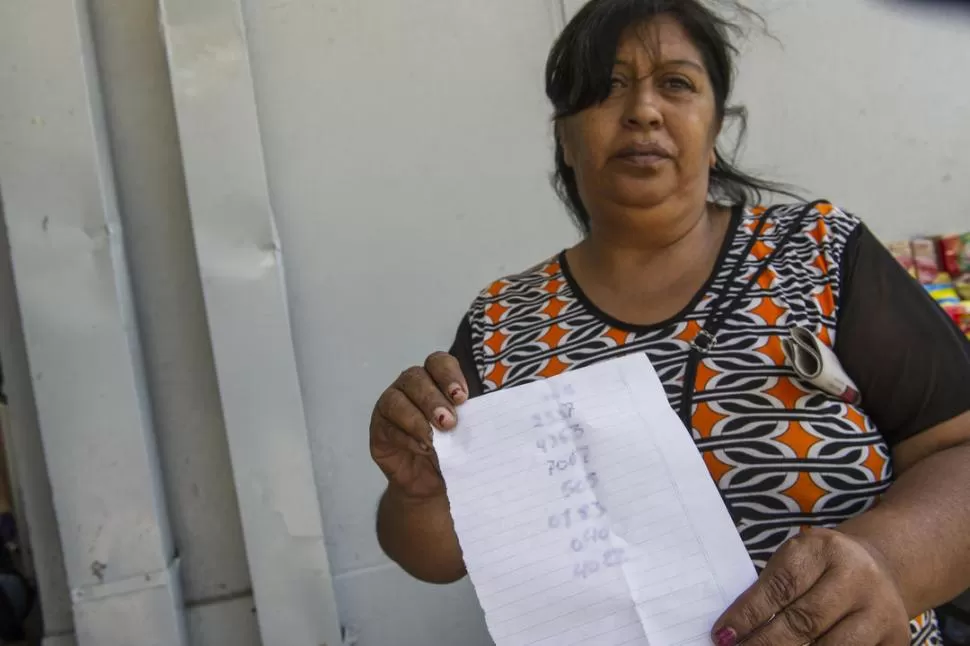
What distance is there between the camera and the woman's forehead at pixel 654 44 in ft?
3.32

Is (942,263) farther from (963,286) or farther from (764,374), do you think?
(764,374)

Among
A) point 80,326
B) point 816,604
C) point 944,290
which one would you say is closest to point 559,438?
point 816,604

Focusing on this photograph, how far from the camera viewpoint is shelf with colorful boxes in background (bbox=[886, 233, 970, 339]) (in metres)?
1.97

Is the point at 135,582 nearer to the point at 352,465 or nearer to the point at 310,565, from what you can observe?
the point at 310,565

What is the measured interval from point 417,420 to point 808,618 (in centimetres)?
41

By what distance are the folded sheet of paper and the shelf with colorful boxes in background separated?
1.64 m

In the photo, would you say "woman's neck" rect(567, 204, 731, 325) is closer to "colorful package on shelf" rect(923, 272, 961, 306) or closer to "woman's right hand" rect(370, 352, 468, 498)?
"woman's right hand" rect(370, 352, 468, 498)

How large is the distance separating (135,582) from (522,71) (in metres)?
1.49

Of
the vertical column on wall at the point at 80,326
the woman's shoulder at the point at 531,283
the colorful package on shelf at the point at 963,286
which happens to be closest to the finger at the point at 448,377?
the woman's shoulder at the point at 531,283

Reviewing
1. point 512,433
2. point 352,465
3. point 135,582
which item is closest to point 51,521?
point 135,582

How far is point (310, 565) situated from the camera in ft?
5.47

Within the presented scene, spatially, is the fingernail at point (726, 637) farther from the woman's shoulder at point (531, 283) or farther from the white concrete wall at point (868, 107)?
the white concrete wall at point (868, 107)

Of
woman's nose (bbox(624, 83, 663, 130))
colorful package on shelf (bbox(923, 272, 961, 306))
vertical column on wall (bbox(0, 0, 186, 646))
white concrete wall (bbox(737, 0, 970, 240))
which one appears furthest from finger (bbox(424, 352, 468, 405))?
colorful package on shelf (bbox(923, 272, 961, 306))

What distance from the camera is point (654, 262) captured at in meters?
1.05
